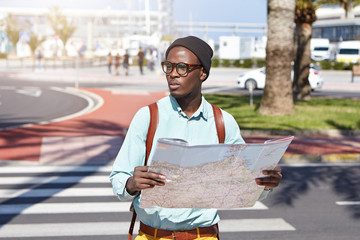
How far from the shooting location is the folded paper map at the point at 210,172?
107 inches

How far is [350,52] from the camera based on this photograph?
210ft

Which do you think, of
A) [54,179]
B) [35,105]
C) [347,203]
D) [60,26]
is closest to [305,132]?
[347,203]

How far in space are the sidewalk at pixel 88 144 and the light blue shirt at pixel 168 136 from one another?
9.21m

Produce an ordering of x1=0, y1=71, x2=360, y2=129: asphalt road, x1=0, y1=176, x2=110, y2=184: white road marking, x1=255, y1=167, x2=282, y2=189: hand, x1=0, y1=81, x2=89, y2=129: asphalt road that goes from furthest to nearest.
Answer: x1=0, y1=71, x2=360, y2=129: asphalt road → x1=0, y1=81, x2=89, y2=129: asphalt road → x1=0, y1=176, x2=110, y2=184: white road marking → x1=255, y1=167, x2=282, y2=189: hand

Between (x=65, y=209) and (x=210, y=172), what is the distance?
6.06 meters

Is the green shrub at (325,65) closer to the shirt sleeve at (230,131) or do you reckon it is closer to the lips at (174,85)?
the shirt sleeve at (230,131)

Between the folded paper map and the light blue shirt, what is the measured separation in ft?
0.72

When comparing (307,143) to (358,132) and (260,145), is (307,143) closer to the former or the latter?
(358,132)

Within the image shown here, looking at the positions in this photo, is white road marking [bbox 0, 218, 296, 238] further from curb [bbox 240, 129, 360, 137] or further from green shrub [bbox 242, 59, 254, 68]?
green shrub [bbox 242, 59, 254, 68]

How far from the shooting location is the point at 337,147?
45.9 ft

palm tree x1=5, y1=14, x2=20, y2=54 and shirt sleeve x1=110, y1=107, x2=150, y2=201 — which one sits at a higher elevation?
palm tree x1=5, y1=14, x2=20, y2=54

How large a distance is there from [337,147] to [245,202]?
11.3 m

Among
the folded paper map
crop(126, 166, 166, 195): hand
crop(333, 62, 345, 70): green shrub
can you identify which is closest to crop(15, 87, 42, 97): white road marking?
the folded paper map

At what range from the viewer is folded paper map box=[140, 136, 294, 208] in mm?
2713
